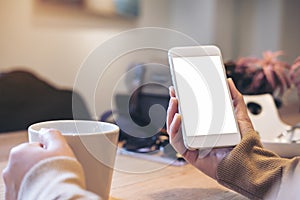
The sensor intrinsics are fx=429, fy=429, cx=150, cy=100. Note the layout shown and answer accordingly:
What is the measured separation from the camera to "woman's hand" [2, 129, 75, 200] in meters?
0.50

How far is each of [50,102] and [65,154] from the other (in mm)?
1277

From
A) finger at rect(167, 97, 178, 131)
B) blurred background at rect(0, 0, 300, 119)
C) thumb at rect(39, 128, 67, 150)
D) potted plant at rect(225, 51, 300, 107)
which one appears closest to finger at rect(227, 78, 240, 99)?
finger at rect(167, 97, 178, 131)

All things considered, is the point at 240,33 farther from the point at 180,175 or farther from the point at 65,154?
the point at 65,154

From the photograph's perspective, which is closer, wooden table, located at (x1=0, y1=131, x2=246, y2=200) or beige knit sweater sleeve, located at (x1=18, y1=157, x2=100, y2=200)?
beige knit sweater sleeve, located at (x1=18, y1=157, x2=100, y2=200)

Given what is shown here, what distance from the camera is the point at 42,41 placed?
229 cm

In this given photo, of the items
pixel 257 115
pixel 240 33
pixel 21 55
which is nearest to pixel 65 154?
pixel 257 115

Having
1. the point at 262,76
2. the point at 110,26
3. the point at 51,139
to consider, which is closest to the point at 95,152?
the point at 51,139

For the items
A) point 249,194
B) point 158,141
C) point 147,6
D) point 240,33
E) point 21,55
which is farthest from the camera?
point 240,33

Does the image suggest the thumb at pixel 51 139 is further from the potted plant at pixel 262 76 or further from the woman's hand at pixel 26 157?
the potted plant at pixel 262 76

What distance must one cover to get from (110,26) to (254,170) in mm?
2116

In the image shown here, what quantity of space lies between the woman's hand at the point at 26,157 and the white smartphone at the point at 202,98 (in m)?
0.22

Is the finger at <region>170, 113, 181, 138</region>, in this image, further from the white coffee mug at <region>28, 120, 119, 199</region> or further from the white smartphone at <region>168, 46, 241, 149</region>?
the white coffee mug at <region>28, 120, 119, 199</region>

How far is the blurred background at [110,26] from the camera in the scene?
2.17 metres

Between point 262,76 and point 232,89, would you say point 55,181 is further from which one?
point 262,76
